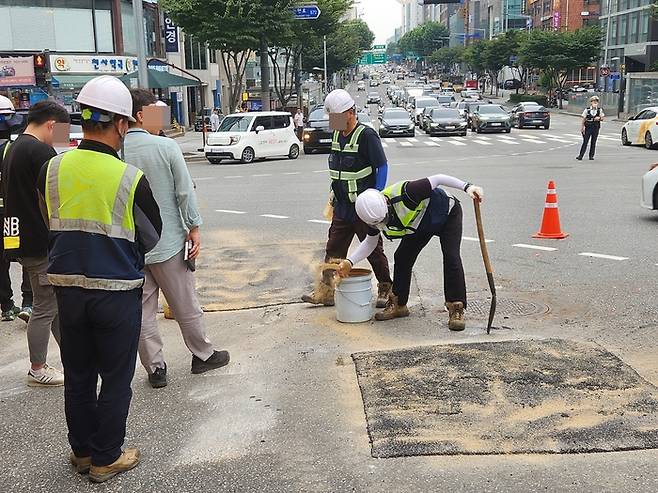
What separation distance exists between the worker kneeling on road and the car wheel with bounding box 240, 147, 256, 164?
18228 mm

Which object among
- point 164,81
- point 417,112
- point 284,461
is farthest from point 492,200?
point 417,112

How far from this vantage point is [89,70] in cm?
3306

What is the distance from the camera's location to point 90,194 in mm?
3529

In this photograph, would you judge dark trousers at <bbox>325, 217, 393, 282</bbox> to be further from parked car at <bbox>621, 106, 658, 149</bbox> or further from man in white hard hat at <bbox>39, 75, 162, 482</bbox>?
parked car at <bbox>621, 106, 658, 149</bbox>

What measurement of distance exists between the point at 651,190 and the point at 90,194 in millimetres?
9625

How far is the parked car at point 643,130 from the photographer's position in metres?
25.8

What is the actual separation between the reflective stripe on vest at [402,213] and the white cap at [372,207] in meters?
0.17

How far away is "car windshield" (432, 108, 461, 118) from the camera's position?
36594mm

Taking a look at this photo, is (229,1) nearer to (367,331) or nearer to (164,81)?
(164,81)

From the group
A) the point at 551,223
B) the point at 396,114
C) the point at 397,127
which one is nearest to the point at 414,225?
the point at 551,223

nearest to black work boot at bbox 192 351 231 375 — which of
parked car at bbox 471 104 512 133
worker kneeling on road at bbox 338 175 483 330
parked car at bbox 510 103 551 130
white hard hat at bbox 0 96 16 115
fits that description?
worker kneeling on road at bbox 338 175 483 330

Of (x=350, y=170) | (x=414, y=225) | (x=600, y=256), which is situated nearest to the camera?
(x=414, y=225)

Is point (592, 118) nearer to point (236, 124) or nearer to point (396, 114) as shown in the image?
point (236, 124)

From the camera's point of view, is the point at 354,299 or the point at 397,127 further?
the point at 397,127
